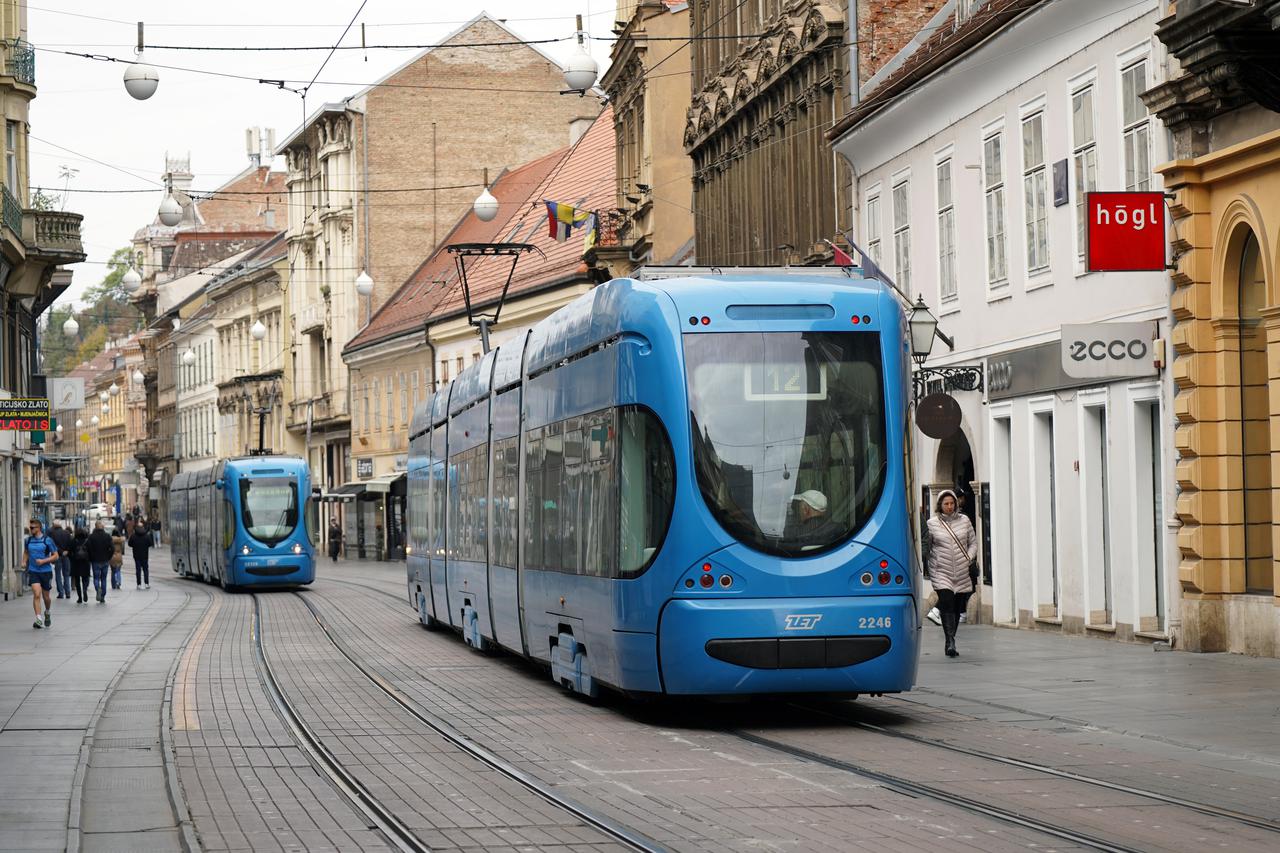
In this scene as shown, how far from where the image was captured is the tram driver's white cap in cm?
1511

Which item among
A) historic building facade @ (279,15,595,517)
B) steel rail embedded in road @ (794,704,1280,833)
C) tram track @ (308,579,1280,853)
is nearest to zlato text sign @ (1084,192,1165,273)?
steel rail embedded in road @ (794,704,1280,833)

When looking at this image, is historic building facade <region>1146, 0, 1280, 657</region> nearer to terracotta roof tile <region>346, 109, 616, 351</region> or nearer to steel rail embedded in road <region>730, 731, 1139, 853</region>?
steel rail embedded in road <region>730, 731, 1139, 853</region>

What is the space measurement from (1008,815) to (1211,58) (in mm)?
11068

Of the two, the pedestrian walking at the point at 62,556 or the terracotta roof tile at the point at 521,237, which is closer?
the pedestrian walking at the point at 62,556

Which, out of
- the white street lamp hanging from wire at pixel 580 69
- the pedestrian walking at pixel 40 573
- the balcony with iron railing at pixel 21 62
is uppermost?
the balcony with iron railing at pixel 21 62

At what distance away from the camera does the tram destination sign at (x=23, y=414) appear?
36.7 meters

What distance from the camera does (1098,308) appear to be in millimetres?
24031

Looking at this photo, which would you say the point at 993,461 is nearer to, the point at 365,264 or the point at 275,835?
the point at 275,835

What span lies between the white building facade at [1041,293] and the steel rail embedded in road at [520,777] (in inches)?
324

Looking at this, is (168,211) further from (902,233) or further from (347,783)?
(347,783)

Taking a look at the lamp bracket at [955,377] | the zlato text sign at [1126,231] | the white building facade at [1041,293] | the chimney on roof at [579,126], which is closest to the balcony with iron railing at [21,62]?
the white building facade at [1041,293]

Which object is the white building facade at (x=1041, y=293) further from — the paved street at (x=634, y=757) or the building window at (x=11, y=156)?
the building window at (x=11, y=156)

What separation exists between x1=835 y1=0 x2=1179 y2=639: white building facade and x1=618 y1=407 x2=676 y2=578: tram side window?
8.30 metres

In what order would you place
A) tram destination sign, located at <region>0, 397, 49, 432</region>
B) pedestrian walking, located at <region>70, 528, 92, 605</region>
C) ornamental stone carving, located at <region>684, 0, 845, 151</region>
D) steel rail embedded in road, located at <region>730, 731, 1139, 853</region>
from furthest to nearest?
pedestrian walking, located at <region>70, 528, 92, 605</region>, tram destination sign, located at <region>0, 397, 49, 432</region>, ornamental stone carving, located at <region>684, 0, 845, 151</region>, steel rail embedded in road, located at <region>730, 731, 1139, 853</region>
